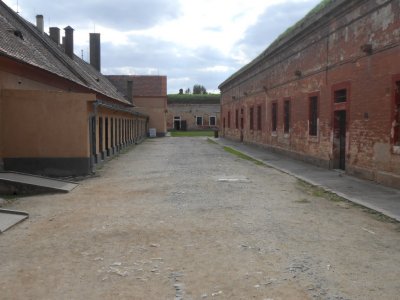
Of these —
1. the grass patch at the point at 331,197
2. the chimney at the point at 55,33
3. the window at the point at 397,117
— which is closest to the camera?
the grass patch at the point at 331,197

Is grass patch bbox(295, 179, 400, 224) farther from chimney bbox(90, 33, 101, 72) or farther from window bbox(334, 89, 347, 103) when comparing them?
chimney bbox(90, 33, 101, 72)

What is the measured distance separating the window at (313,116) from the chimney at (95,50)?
103ft

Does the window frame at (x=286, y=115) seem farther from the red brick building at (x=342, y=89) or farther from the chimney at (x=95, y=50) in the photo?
the chimney at (x=95, y=50)

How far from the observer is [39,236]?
6801 mm

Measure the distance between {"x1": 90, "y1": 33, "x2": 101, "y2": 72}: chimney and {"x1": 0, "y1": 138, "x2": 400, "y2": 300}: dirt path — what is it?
3648cm

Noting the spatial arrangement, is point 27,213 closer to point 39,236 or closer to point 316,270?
point 39,236

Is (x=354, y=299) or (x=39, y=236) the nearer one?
(x=354, y=299)

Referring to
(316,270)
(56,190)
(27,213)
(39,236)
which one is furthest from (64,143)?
(316,270)

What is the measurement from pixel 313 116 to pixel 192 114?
47456 millimetres

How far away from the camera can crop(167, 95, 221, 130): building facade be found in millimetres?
64812

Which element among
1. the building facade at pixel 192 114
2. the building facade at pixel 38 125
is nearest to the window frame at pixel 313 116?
the building facade at pixel 38 125

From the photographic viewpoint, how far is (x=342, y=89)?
48.6 feet

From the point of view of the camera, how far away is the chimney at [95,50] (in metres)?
44.6

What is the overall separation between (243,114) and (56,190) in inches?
988
